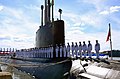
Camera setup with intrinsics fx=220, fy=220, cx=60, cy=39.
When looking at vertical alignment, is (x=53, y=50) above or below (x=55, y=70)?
above

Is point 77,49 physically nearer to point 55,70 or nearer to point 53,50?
point 55,70

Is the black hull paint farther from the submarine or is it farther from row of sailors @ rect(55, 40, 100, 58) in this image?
row of sailors @ rect(55, 40, 100, 58)

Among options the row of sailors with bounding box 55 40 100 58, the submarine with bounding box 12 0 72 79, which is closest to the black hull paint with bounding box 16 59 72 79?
the submarine with bounding box 12 0 72 79

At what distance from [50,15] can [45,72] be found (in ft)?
22.5

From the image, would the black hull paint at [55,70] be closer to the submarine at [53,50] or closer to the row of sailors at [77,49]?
the submarine at [53,50]

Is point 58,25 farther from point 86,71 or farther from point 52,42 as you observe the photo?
point 86,71

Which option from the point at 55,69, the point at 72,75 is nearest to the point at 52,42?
the point at 55,69

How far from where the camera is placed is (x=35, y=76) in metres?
18.1

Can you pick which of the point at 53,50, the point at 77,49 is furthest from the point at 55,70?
the point at 53,50

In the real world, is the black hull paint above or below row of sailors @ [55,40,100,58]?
below

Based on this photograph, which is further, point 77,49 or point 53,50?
point 53,50

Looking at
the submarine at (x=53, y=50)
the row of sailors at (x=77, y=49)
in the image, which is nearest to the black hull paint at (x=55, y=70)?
the submarine at (x=53, y=50)

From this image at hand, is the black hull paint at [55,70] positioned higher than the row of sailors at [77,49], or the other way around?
the row of sailors at [77,49]

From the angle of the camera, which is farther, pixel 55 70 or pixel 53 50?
pixel 53 50
